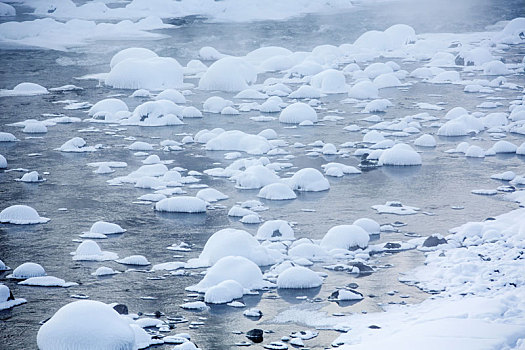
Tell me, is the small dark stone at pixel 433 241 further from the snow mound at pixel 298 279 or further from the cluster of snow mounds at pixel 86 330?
the cluster of snow mounds at pixel 86 330

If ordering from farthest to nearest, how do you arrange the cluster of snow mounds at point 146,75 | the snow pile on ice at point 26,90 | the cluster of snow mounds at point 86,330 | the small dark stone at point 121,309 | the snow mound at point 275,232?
1. the cluster of snow mounds at point 146,75
2. the snow pile on ice at point 26,90
3. the snow mound at point 275,232
4. the small dark stone at point 121,309
5. the cluster of snow mounds at point 86,330

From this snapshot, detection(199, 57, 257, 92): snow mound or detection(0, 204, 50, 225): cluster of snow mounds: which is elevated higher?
detection(199, 57, 257, 92): snow mound

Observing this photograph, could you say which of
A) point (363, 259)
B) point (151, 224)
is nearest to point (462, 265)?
point (363, 259)

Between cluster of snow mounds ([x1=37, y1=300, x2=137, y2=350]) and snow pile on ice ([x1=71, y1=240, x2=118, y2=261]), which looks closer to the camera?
cluster of snow mounds ([x1=37, y1=300, x2=137, y2=350])

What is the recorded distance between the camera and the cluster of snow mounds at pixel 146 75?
2244 cm

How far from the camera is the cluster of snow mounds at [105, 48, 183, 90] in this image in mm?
22438

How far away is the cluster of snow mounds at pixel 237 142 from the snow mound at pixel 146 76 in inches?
270

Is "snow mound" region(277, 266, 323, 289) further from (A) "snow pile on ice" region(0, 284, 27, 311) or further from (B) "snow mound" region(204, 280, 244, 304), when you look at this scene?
(A) "snow pile on ice" region(0, 284, 27, 311)

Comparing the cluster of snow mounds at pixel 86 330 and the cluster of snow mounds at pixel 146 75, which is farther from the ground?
the cluster of snow mounds at pixel 146 75

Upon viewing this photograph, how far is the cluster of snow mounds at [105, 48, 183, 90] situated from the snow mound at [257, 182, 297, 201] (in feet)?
33.9

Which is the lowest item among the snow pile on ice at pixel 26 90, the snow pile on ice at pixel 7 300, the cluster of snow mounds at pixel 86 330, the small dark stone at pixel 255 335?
the small dark stone at pixel 255 335

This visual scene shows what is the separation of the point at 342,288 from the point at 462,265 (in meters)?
1.38

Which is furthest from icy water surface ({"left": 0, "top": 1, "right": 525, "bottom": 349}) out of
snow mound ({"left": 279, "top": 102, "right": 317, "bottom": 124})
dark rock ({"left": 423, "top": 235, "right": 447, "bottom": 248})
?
snow mound ({"left": 279, "top": 102, "right": 317, "bottom": 124})

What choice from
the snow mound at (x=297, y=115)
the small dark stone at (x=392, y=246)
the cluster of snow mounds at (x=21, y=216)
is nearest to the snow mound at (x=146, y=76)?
the snow mound at (x=297, y=115)
